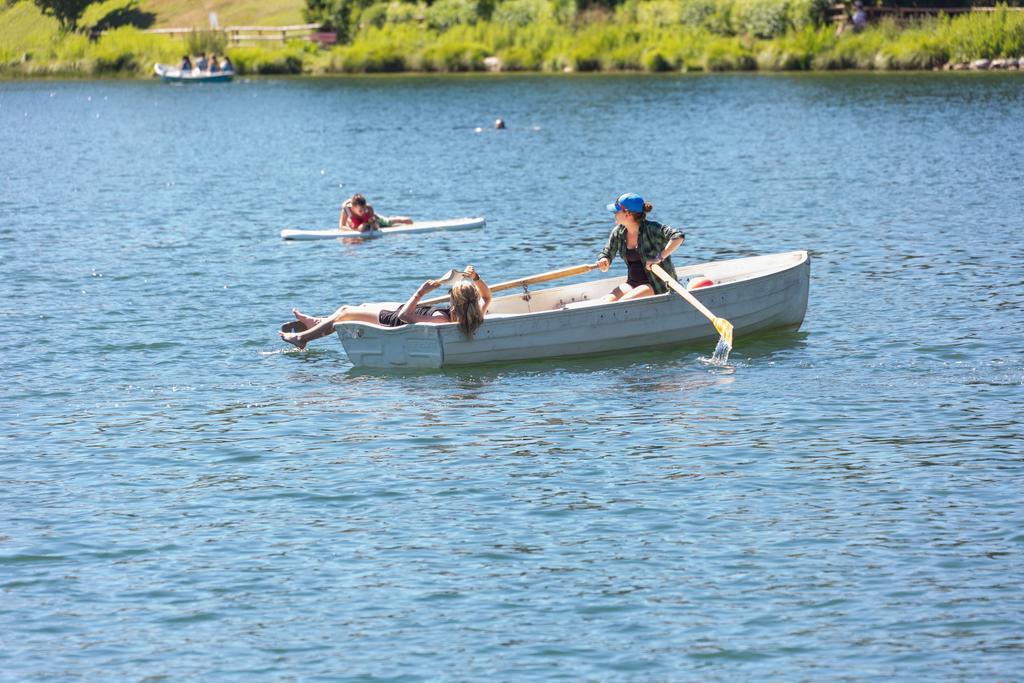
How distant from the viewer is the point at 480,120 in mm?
69000

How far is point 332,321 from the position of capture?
852 inches

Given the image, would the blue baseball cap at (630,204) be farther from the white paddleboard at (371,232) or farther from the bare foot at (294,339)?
the white paddleboard at (371,232)

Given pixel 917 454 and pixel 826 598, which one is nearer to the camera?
pixel 826 598

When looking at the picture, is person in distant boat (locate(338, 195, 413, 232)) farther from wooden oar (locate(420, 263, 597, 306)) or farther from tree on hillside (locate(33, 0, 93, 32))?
tree on hillside (locate(33, 0, 93, 32))

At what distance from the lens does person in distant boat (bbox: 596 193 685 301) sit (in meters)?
21.5

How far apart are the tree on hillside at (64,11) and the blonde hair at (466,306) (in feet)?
376

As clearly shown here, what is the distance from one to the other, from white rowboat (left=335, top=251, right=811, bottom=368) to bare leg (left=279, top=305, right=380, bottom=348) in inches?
10.2

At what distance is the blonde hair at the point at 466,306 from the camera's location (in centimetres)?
2053

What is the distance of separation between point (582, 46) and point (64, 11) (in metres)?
51.8

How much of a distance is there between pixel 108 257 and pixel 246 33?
92.3m

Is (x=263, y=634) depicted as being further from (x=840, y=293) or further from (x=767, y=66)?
(x=767, y=66)

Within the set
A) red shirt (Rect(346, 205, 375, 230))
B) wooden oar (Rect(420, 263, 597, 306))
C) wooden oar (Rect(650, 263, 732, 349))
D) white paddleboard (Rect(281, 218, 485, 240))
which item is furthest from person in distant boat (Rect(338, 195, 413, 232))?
wooden oar (Rect(650, 263, 732, 349))

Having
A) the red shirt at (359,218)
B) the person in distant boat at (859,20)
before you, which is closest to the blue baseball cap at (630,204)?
the red shirt at (359,218)

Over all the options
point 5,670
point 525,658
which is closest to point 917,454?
point 525,658
